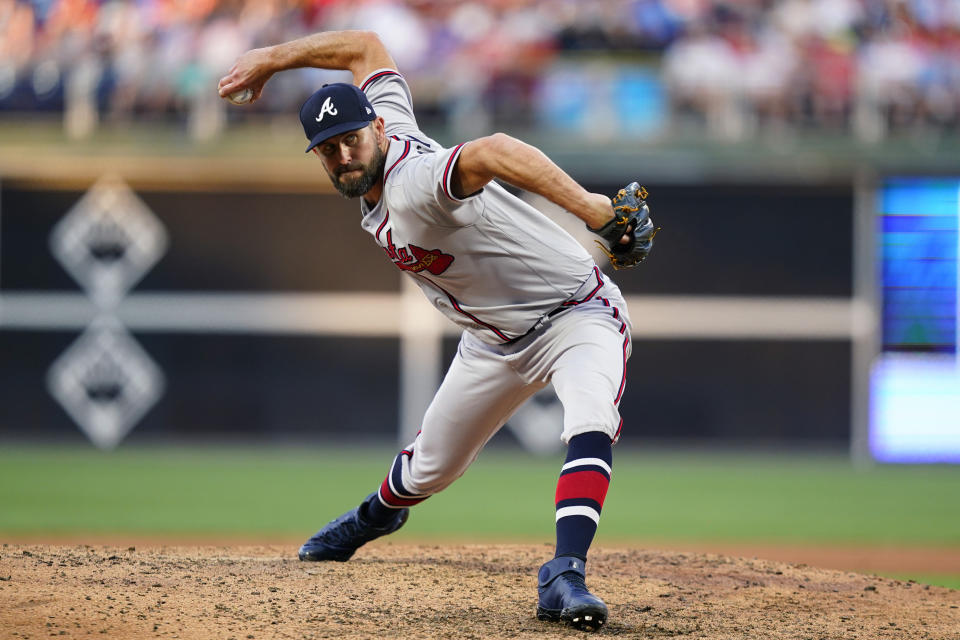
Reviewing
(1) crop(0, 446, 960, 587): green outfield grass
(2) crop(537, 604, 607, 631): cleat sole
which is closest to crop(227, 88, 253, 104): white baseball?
(2) crop(537, 604, 607, 631): cleat sole

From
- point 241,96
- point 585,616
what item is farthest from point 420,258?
point 585,616

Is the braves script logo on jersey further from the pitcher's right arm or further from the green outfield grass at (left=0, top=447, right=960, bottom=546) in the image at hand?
the green outfield grass at (left=0, top=447, right=960, bottom=546)

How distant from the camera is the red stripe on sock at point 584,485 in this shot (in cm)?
398

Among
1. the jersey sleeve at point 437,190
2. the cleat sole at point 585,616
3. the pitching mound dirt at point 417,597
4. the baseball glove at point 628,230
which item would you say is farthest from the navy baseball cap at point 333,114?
the cleat sole at point 585,616

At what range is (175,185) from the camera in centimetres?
1357

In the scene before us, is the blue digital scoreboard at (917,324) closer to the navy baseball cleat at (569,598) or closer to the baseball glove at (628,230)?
the navy baseball cleat at (569,598)

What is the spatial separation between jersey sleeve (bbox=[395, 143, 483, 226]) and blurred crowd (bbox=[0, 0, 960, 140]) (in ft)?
30.4

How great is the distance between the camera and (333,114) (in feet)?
13.2

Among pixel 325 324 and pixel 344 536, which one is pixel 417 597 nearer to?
pixel 344 536

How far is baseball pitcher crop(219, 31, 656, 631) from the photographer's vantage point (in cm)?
378

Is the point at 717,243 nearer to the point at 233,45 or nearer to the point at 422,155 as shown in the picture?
the point at 233,45

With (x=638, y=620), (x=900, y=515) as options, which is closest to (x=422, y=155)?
(x=638, y=620)

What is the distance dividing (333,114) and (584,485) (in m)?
1.52

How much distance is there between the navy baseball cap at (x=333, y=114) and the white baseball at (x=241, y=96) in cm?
69
